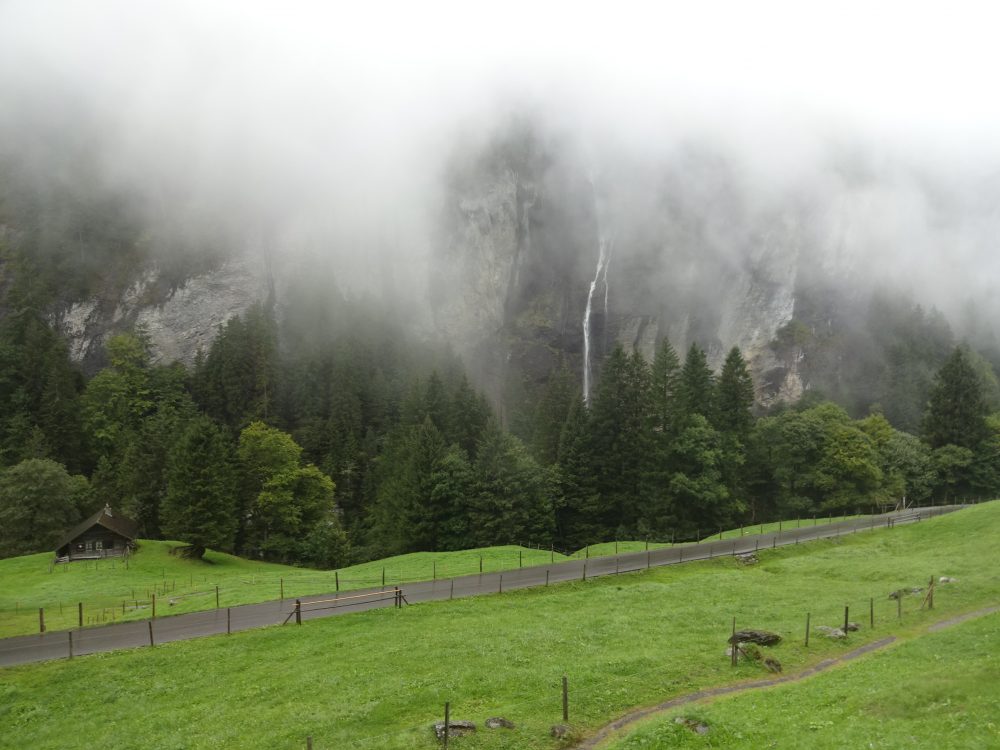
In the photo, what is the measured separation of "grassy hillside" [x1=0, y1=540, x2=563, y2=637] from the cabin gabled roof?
8.26 ft

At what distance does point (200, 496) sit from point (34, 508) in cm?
2129

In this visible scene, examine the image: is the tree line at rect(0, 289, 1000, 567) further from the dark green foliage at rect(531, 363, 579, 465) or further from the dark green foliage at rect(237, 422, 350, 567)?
the dark green foliage at rect(531, 363, 579, 465)

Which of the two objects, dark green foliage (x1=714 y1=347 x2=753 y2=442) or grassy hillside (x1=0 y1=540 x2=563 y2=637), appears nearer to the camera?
grassy hillside (x1=0 y1=540 x2=563 y2=637)

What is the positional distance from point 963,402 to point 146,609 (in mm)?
94047

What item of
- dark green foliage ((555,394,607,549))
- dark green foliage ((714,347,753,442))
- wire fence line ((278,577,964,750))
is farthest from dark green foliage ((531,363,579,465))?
wire fence line ((278,577,964,750))

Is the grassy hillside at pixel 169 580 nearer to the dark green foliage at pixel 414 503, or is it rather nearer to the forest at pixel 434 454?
Result: the forest at pixel 434 454

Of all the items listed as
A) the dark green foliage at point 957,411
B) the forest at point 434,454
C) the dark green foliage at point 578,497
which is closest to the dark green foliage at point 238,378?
the forest at point 434,454

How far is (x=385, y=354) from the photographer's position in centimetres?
12156

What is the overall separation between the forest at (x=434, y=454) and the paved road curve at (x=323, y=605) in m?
18.9

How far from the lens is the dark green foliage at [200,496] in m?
64.9

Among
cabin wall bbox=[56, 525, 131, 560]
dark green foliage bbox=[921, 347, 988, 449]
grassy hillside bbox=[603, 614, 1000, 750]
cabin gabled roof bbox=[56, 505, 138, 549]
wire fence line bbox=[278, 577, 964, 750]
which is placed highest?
dark green foliage bbox=[921, 347, 988, 449]

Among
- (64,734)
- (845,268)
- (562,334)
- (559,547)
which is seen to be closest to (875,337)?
(845,268)

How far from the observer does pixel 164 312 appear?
122625 mm

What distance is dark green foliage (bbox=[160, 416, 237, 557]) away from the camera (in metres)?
64.9
